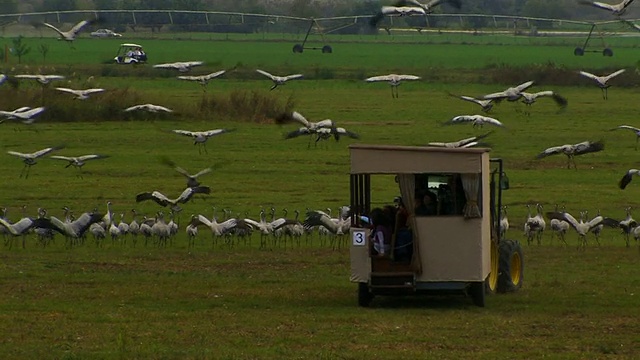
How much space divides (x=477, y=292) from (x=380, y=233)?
1310mm

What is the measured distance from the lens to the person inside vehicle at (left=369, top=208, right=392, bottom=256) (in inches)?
669

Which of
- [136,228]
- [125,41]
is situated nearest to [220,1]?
[125,41]

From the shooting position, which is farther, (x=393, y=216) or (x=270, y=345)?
(x=393, y=216)

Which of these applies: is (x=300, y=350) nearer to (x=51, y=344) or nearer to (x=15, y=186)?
(x=51, y=344)

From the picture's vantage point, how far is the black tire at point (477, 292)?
672 inches

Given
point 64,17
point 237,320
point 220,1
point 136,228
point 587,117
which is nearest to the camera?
point 237,320


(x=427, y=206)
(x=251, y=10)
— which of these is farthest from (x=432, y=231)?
(x=251, y=10)

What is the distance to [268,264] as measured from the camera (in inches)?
869

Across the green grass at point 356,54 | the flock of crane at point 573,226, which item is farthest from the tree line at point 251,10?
the flock of crane at point 573,226

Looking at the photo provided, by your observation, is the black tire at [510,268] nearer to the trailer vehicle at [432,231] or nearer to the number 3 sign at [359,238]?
the trailer vehicle at [432,231]

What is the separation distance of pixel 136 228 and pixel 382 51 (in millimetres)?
79053

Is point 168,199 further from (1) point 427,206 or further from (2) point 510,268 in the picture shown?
(1) point 427,206

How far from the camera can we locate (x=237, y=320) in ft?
53.4

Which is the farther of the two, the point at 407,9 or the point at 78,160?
the point at 407,9
